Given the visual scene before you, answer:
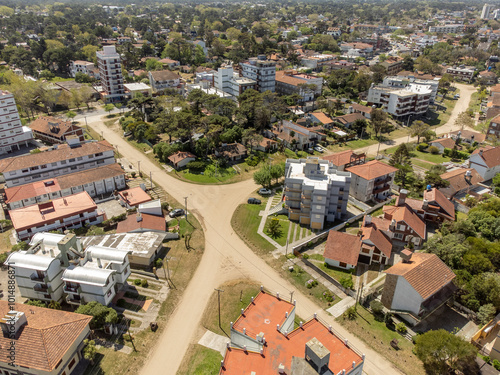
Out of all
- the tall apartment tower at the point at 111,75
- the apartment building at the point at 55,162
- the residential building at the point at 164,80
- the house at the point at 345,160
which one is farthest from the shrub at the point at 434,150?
the tall apartment tower at the point at 111,75

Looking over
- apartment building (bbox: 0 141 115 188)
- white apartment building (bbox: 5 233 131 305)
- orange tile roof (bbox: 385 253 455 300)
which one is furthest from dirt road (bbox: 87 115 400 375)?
orange tile roof (bbox: 385 253 455 300)

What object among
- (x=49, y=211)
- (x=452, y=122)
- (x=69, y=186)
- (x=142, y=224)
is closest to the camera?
(x=49, y=211)

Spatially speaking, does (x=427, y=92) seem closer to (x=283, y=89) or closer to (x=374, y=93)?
(x=374, y=93)

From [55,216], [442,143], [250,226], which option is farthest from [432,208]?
[55,216]

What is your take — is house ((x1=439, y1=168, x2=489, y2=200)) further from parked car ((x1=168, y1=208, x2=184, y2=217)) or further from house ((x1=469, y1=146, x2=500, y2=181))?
parked car ((x1=168, y1=208, x2=184, y2=217))

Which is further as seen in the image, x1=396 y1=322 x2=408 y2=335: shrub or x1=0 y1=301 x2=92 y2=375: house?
x1=396 y1=322 x2=408 y2=335: shrub

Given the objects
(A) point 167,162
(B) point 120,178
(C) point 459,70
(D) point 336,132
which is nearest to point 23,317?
(B) point 120,178

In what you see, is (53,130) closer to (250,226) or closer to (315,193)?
(250,226)
